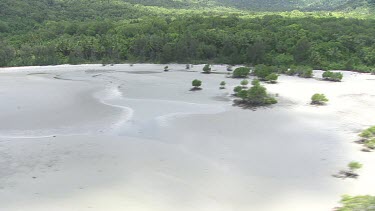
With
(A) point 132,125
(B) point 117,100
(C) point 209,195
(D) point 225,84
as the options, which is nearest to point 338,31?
(D) point 225,84

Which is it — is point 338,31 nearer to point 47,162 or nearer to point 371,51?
point 371,51

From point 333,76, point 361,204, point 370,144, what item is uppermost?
point 333,76

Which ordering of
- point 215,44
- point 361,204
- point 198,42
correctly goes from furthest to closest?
point 215,44, point 198,42, point 361,204

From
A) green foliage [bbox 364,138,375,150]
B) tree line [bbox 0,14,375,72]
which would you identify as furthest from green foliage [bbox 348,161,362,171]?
tree line [bbox 0,14,375,72]

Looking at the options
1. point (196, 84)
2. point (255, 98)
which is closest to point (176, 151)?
point (255, 98)

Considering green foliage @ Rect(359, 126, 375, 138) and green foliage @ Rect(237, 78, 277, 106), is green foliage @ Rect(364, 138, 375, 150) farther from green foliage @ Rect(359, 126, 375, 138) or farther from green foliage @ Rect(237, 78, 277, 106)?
green foliage @ Rect(237, 78, 277, 106)

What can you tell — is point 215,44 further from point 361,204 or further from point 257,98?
point 361,204

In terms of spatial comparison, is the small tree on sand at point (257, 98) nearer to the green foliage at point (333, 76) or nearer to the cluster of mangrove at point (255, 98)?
the cluster of mangrove at point (255, 98)

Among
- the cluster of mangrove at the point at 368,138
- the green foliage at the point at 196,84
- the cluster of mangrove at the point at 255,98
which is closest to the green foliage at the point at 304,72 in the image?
the green foliage at the point at 196,84
